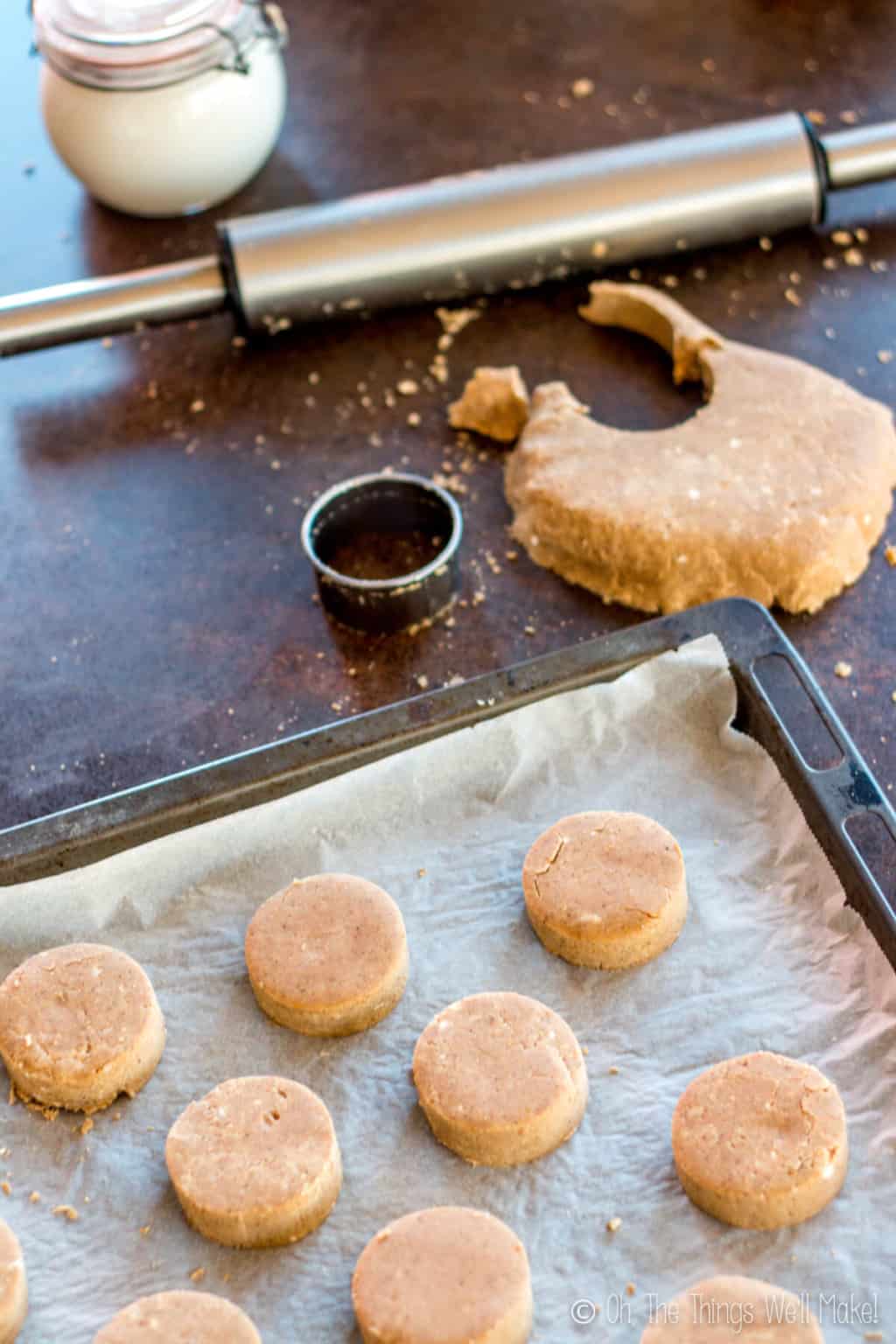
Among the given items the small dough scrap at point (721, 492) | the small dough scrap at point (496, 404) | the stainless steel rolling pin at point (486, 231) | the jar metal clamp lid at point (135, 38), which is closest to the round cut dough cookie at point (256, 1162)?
the small dough scrap at point (721, 492)

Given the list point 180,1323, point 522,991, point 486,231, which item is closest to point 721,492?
point 486,231

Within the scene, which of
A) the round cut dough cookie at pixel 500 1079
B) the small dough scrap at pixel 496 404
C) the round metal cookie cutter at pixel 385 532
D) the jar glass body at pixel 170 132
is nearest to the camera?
the round cut dough cookie at pixel 500 1079

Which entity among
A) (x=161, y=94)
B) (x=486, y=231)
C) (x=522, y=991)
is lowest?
(x=522, y=991)

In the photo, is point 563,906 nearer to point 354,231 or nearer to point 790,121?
point 354,231

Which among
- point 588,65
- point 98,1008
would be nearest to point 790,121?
point 588,65

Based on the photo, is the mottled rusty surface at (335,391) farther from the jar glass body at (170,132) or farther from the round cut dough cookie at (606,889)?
the round cut dough cookie at (606,889)

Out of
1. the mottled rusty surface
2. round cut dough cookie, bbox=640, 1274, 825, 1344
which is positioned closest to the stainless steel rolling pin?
the mottled rusty surface

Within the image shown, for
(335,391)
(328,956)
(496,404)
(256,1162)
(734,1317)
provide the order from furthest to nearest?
(335,391) < (496,404) < (328,956) < (256,1162) < (734,1317)

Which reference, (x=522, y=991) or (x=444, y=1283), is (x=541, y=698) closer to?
(x=522, y=991)
